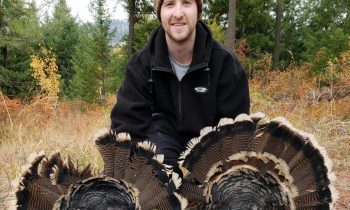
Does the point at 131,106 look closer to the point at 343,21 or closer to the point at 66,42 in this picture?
the point at 343,21

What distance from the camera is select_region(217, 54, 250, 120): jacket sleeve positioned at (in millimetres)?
3264

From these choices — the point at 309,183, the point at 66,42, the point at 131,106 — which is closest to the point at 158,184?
the point at 309,183

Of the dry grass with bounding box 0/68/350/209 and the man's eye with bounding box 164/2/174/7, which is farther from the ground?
the man's eye with bounding box 164/2/174/7

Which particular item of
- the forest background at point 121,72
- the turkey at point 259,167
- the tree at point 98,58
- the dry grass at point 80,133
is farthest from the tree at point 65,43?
the turkey at point 259,167

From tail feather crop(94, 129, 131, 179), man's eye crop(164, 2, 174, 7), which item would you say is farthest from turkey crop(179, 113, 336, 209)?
man's eye crop(164, 2, 174, 7)

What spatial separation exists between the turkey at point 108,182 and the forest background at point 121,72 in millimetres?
405

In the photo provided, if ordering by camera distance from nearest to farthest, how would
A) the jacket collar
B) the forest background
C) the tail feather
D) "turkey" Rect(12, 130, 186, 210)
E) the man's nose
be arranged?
"turkey" Rect(12, 130, 186, 210), the tail feather, the man's nose, the jacket collar, the forest background

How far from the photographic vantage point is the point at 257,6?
70.1 ft

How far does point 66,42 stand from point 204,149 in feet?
90.9

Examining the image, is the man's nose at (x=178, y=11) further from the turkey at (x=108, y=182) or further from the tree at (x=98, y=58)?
the tree at (x=98, y=58)

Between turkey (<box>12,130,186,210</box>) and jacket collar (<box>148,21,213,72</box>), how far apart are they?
39.9 inches

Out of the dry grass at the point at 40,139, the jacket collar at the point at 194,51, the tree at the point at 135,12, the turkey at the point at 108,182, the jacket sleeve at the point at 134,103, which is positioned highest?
the tree at the point at 135,12

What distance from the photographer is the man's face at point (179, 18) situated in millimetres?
3068

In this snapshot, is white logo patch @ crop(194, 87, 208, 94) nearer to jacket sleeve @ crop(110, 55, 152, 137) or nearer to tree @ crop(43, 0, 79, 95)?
jacket sleeve @ crop(110, 55, 152, 137)
